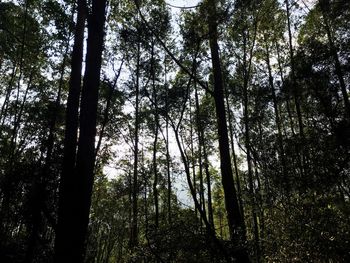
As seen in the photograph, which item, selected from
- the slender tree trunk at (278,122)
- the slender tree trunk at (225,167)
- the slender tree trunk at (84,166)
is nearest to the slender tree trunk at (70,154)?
the slender tree trunk at (84,166)

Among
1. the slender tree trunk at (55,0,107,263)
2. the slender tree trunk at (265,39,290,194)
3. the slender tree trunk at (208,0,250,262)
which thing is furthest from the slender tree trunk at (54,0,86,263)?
the slender tree trunk at (265,39,290,194)

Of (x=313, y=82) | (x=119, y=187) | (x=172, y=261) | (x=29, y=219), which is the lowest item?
(x=172, y=261)

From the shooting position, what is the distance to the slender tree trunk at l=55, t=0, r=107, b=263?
10.6 feet

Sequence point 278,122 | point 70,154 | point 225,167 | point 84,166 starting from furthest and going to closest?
point 278,122, point 225,167, point 70,154, point 84,166

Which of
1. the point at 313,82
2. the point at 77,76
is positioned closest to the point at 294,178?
the point at 313,82

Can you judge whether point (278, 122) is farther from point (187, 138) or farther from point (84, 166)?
point (84, 166)

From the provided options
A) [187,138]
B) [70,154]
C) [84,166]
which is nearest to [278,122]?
[187,138]

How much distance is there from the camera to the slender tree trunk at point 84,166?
3.25 metres

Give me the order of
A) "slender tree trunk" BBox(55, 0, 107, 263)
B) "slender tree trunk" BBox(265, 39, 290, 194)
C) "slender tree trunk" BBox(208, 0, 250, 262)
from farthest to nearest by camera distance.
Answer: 1. "slender tree trunk" BBox(265, 39, 290, 194)
2. "slender tree trunk" BBox(208, 0, 250, 262)
3. "slender tree trunk" BBox(55, 0, 107, 263)

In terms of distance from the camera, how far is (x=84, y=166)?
138 inches

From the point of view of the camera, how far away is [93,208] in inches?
901

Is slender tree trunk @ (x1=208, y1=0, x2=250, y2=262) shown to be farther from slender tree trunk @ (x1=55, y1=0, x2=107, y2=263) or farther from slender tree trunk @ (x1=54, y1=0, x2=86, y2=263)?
slender tree trunk @ (x1=55, y1=0, x2=107, y2=263)

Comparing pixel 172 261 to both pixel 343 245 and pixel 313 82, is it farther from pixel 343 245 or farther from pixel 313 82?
pixel 313 82

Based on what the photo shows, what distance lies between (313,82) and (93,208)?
54.8 ft
